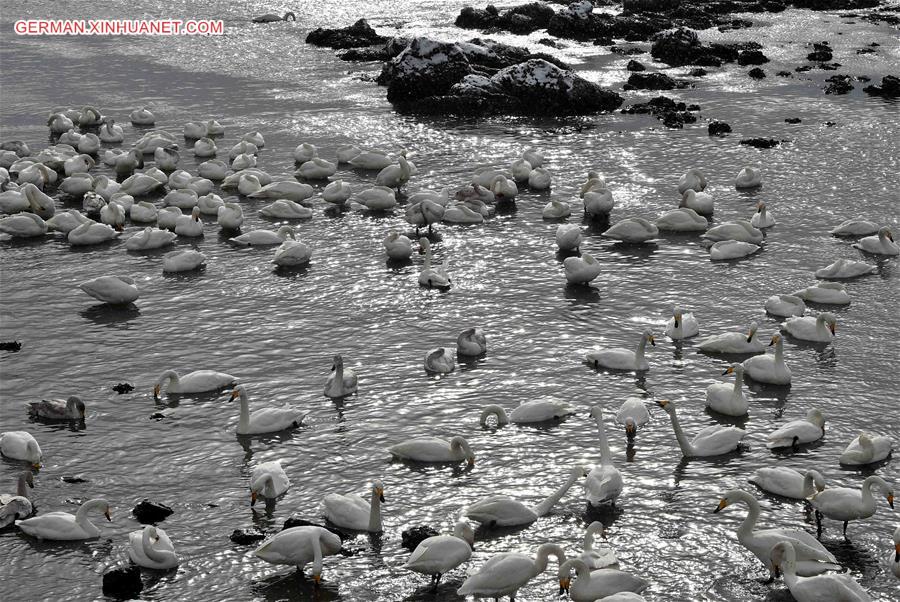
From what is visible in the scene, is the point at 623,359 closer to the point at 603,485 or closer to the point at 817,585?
the point at 603,485

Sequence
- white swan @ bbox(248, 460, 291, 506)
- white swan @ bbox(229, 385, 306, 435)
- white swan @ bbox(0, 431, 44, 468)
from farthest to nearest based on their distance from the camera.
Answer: white swan @ bbox(229, 385, 306, 435) → white swan @ bbox(0, 431, 44, 468) → white swan @ bbox(248, 460, 291, 506)

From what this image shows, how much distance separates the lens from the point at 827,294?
2547cm

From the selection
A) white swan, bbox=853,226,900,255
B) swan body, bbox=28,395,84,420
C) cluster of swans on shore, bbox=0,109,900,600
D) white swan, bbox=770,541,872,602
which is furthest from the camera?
white swan, bbox=853,226,900,255

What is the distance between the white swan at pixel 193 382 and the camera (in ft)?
71.8

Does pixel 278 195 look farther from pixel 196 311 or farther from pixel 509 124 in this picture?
pixel 509 124

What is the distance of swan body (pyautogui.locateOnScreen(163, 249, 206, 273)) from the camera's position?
2844 cm

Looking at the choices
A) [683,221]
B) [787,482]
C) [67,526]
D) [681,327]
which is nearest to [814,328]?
[681,327]

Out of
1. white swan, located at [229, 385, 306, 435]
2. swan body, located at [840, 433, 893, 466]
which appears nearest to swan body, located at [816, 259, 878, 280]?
swan body, located at [840, 433, 893, 466]

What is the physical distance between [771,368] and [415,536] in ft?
29.6

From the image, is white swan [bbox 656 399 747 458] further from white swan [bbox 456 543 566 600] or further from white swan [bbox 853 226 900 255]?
white swan [bbox 853 226 900 255]

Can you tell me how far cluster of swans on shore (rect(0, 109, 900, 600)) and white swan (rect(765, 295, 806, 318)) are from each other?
3 centimetres

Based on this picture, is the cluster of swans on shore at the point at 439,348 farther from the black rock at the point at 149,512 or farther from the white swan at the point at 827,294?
the black rock at the point at 149,512

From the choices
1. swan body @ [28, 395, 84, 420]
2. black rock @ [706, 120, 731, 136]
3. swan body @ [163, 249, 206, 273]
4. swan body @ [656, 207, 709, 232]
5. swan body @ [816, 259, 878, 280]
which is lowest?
swan body @ [28, 395, 84, 420]

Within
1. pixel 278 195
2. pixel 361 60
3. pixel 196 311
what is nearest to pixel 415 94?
pixel 361 60
